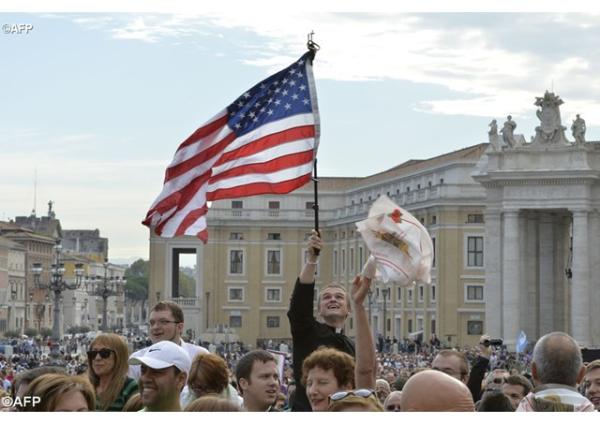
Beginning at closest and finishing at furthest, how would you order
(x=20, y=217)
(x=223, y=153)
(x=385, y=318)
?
(x=223, y=153)
(x=385, y=318)
(x=20, y=217)

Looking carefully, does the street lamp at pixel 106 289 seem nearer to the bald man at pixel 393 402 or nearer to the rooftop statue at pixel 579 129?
the rooftop statue at pixel 579 129

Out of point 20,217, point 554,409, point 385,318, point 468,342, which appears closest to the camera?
point 554,409

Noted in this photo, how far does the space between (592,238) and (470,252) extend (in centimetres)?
2331

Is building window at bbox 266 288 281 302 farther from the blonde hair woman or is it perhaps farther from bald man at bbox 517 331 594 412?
the blonde hair woman

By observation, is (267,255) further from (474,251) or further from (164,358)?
(164,358)

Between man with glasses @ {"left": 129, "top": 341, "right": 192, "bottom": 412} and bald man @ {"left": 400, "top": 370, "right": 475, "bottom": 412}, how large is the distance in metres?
1.95

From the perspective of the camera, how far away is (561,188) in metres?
62.8

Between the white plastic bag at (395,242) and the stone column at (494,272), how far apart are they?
5394 centimetres

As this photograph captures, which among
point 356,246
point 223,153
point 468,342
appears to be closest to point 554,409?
point 223,153

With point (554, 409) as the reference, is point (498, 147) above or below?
above

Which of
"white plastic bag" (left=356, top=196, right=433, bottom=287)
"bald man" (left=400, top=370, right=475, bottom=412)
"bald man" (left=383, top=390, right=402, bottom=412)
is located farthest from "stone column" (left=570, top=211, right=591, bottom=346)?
"bald man" (left=400, top=370, right=475, bottom=412)

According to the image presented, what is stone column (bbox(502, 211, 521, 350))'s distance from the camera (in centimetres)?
6141

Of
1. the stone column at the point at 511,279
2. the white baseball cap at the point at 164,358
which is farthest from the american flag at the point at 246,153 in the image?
the stone column at the point at 511,279

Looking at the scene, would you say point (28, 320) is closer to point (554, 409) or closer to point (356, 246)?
point (356, 246)
